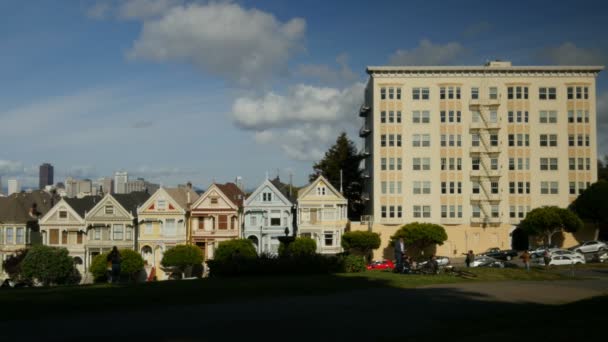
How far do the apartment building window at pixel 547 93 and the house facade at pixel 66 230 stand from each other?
179 feet

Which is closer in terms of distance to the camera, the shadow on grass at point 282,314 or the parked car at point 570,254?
the shadow on grass at point 282,314

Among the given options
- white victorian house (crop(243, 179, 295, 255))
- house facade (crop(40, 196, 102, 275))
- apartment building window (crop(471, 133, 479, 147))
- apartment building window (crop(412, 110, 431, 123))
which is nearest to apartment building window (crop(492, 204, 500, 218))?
apartment building window (crop(471, 133, 479, 147))

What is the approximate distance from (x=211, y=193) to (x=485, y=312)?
59941mm

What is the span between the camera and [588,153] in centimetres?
7825

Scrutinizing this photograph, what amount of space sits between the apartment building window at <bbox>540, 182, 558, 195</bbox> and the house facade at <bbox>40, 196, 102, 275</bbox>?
2084 inches

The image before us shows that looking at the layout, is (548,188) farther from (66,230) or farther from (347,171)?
(66,230)

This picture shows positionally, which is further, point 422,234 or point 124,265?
point 422,234

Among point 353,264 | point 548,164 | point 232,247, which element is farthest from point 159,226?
point 353,264

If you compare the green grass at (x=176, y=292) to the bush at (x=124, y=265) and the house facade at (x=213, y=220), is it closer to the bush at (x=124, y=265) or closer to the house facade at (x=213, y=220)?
the bush at (x=124, y=265)

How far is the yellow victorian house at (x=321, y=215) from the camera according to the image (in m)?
75.4

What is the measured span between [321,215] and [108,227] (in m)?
24.3

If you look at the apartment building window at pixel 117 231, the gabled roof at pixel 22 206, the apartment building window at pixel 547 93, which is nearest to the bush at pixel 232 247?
the apartment building window at pixel 117 231

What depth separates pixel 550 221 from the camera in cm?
7119

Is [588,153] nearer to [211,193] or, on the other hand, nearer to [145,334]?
[211,193]
